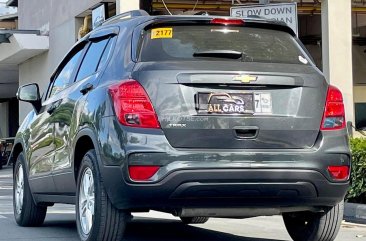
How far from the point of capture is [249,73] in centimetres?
586

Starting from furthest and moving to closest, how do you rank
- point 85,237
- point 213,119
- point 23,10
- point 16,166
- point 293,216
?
point 23,10 → point 16,166 → point 293,216 → point 85,237 → point 213,119

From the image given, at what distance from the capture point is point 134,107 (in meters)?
5.66

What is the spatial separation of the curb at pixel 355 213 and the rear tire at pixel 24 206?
168 inches

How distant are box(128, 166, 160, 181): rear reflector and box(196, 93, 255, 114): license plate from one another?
588 mm

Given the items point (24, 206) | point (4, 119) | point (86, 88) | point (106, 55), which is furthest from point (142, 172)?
point (4, 119)

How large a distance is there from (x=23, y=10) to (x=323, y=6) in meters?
17.2

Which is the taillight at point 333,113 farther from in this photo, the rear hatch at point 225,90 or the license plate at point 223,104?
the license plate at point 223,104

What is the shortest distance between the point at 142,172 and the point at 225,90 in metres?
0.92

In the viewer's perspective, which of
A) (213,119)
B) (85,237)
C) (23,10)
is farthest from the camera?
(23,10)

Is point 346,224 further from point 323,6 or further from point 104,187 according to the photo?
point 323,6

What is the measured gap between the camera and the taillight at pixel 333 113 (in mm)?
5969

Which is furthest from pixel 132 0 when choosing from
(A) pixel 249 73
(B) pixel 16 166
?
(A) pixel 249 73

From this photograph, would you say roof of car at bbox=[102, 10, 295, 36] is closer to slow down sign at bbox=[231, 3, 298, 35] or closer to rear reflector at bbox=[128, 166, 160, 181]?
rear reflector at bbox=[128, 166, 160, 181]

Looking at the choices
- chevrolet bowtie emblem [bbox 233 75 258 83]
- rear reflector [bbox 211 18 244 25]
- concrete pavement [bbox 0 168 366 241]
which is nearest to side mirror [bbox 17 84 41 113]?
concrete pavement [bbox 0 168 366 241]
